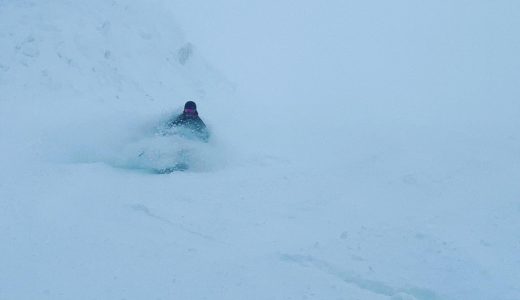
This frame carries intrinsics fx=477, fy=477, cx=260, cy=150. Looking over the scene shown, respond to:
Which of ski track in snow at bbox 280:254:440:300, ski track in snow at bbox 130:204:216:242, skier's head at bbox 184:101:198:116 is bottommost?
ski track in snow at bbox 280:254:440:300

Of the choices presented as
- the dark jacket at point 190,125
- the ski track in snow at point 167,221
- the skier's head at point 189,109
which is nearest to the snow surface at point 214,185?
the ski track in snow at point 167,221

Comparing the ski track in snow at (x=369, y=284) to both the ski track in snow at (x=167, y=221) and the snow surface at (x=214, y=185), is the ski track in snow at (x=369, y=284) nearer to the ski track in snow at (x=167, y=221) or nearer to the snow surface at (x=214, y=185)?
the snow surface at (x=214, y=185)

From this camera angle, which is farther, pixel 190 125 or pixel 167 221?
pixel 190 125

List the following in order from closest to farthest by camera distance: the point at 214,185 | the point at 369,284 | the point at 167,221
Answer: the point at 369,284 < the point at 167,221 < the point at 214,185

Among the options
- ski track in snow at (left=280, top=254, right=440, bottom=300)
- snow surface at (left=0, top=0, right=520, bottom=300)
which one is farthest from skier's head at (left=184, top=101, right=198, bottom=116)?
ski track in snow at (left=280, top=254, right=440, bottom=300)

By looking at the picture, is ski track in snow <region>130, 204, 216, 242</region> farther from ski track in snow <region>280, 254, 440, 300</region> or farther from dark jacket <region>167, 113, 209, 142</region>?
dark jacket <region>167, 113, 209, 142</region>

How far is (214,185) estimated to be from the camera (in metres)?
9.42

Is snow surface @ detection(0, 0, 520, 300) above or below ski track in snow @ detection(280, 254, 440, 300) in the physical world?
above

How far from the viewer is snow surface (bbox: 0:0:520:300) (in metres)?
6.11

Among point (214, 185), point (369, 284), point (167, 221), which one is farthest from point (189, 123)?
point (369, 284)

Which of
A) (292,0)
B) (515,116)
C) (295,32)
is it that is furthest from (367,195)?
(292,0)

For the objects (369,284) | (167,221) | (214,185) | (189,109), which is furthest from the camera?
(189,109)

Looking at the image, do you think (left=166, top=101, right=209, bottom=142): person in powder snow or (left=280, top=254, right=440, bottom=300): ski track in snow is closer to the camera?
(left=280, top=254, right=440, bottom=300): ski track in snow

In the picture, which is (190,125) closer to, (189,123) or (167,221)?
(189,123)
